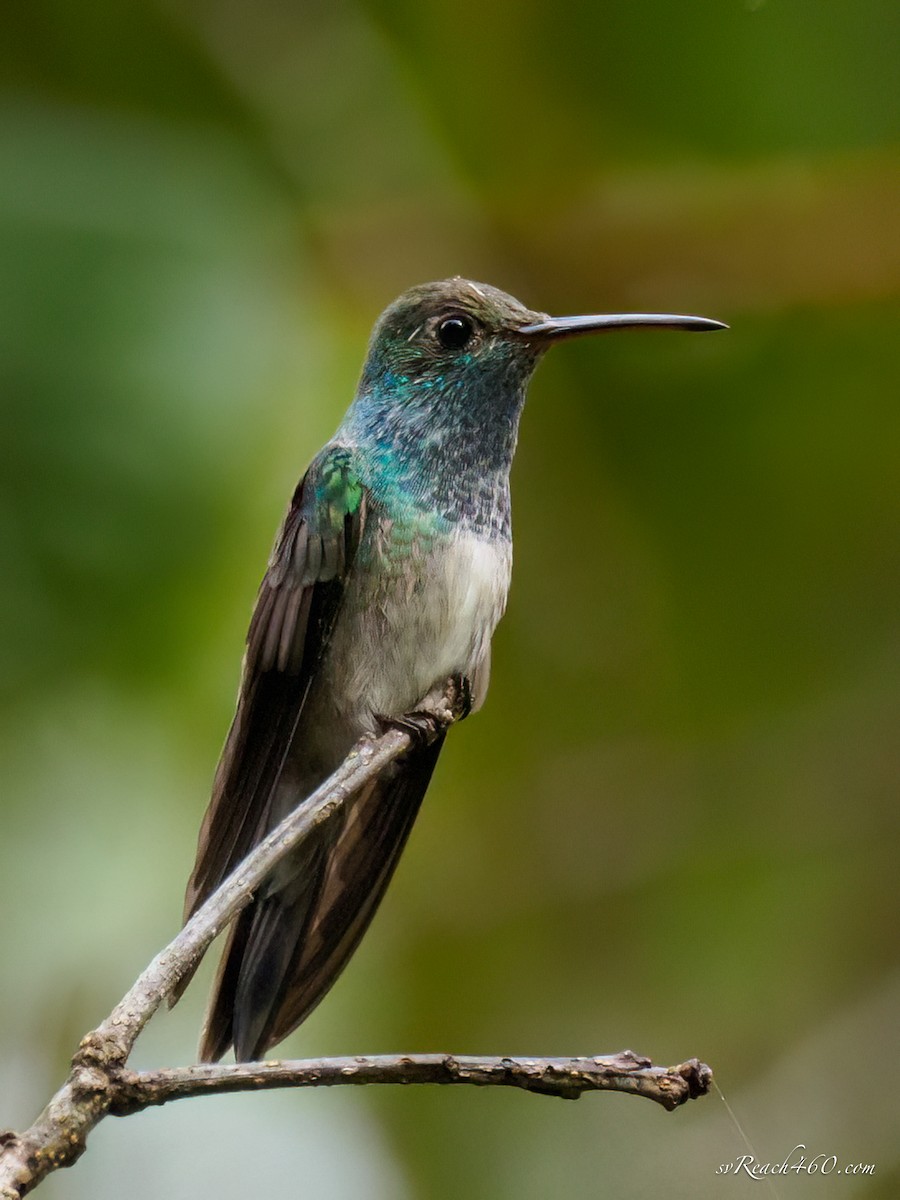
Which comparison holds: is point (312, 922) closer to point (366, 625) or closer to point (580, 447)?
point (366, 625)

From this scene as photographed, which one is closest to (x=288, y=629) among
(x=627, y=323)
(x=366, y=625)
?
(x=366, y=625)

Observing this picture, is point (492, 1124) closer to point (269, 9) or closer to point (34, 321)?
point (34, 321)

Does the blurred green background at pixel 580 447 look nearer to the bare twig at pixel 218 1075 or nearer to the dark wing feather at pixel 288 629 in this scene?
the dark wing feather at pixel 288 629

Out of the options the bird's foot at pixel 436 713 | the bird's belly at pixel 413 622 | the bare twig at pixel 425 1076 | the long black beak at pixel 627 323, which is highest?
the long black beak at pixel 627 323

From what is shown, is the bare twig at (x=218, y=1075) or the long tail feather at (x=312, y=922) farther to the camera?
the long tail feather at (x=312, y=922)

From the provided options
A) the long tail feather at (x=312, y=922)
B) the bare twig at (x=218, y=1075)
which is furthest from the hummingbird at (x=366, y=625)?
the bare twig at (x=218, y=1075)

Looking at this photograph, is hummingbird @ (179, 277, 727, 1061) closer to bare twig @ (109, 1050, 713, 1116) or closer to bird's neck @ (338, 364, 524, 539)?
bird's neck @ (338, 364, 524, 539)

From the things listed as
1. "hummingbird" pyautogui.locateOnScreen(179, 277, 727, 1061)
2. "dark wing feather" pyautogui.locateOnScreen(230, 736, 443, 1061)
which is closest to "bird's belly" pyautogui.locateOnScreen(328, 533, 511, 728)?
"hummingbird" pyautogui.locateOnScreen(179, 277, 727, 1061)

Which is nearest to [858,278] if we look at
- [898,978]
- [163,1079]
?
[898,978]
